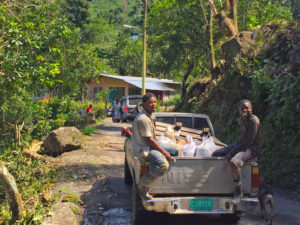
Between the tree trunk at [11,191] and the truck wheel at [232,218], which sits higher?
the tree trunk at [11,191]

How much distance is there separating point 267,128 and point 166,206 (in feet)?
19.1

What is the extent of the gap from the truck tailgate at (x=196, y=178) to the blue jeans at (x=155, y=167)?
0.13 meters

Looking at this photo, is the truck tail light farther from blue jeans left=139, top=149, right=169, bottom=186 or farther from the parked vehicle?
the parked vehicle

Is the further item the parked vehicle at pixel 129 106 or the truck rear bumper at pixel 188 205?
the parked vehicle at pixel 129 106

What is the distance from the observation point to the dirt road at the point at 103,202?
5995mm

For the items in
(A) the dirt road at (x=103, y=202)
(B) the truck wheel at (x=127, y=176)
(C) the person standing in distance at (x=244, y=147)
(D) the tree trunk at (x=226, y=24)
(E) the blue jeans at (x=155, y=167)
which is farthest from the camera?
(D) the tree trunk at (x=226, y=24)

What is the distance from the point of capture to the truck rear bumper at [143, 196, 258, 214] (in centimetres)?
502

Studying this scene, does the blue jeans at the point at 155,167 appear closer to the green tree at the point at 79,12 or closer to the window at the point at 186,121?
the window at the point at 186,121

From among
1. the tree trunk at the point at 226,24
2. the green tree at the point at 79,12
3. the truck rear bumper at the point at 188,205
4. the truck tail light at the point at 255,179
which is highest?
the green tree at the point at 79,12

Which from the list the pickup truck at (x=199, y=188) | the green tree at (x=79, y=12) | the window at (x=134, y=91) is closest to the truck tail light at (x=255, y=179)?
the pickup truck at (x=199, y=188)

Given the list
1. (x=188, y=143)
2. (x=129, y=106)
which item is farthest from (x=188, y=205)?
(x=129, y=106)

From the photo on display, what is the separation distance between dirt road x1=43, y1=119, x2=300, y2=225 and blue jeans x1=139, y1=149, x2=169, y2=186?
A: 908 millimetres

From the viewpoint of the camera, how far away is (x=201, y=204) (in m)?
5.13

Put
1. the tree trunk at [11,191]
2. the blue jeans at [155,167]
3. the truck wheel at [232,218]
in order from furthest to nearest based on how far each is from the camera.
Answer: the truck wheel at [232,218], the tree trunk at [11,191], the blue jeans at [155,167]
